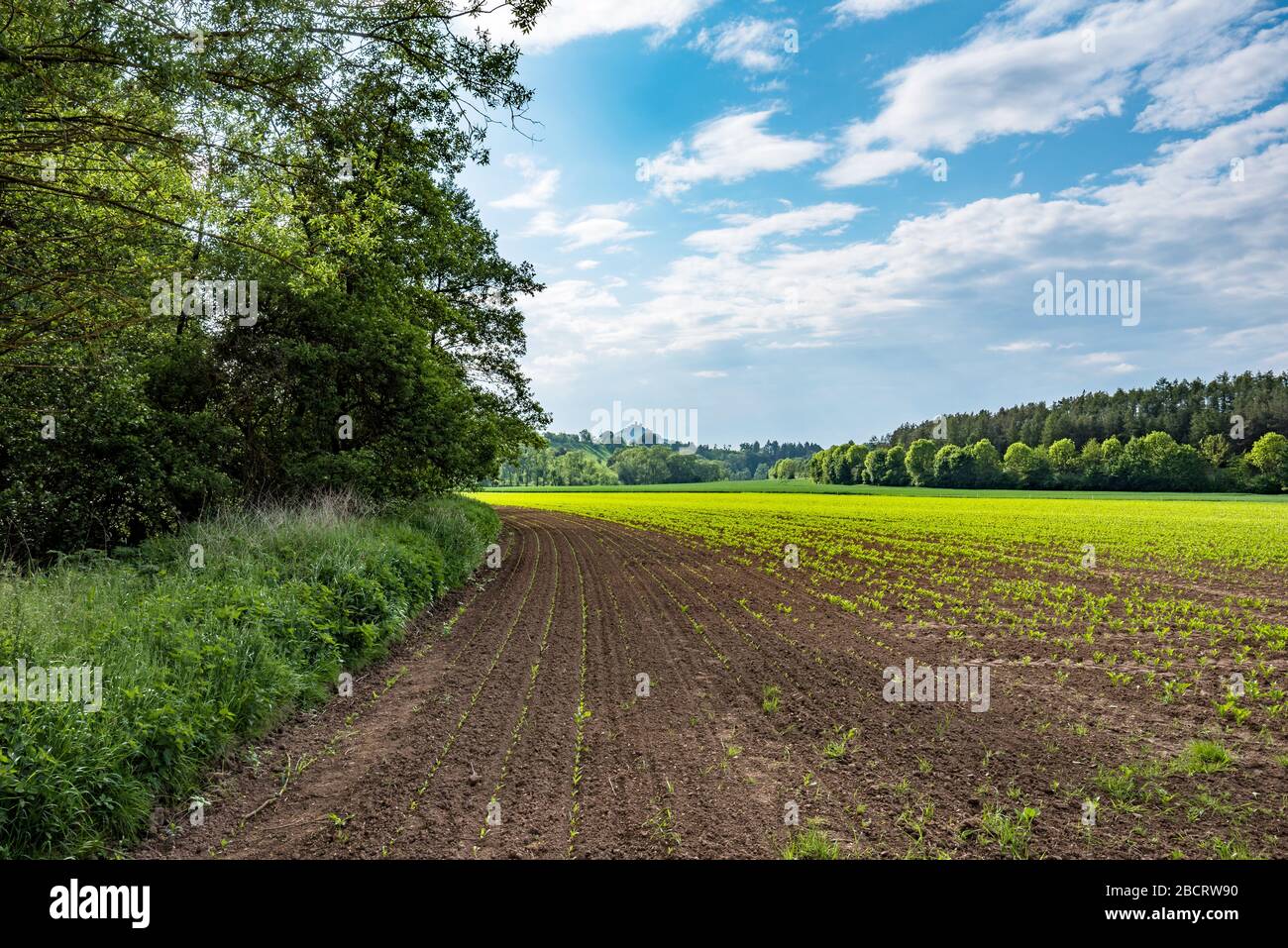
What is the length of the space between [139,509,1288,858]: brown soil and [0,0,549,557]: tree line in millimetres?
5314

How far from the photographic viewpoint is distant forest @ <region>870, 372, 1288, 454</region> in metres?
88.4

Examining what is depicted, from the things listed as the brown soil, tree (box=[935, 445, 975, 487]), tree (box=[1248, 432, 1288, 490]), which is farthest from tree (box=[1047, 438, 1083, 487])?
the brown soil

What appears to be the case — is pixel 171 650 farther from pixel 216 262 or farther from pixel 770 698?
pixel 216 262

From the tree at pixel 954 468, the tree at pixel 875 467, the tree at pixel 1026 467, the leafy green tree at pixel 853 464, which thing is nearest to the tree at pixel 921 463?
the tree at pixel 954 468

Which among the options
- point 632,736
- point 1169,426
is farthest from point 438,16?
point 1169,426

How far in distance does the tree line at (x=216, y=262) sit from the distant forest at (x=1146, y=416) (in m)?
81.3

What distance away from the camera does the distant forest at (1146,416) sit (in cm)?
8838

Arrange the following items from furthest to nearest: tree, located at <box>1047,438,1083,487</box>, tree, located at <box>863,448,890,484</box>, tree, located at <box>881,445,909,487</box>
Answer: tree, located at <box>863,448,890,484</box>, tree, located at <box>881,445,909,487</box>, tree, located at <box>1047,438,1083,487</box>

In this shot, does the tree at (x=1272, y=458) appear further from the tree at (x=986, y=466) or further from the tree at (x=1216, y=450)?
the tree at (x=986, y=466)

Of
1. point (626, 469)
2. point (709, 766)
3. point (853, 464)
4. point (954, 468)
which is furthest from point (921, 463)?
point (709, 766)

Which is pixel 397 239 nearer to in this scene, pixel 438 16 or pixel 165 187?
pixel 165 187

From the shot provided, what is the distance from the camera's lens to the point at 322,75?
739cm

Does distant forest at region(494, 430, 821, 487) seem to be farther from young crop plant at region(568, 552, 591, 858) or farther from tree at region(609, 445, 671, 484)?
young crop plant at region(568, 552, 591, 858)

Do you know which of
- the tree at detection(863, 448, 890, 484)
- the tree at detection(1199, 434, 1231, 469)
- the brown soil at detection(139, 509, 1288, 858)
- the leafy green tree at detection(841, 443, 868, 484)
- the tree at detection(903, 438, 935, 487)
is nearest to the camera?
the brown soil at detection(139, 509, 1288, 858)
